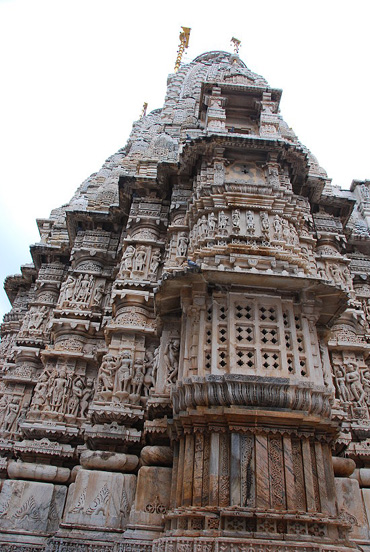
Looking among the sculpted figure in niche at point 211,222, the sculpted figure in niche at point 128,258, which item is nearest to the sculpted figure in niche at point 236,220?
the sculpted figure in niche at point 211,222

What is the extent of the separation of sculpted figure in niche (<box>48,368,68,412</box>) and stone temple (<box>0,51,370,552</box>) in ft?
0.18

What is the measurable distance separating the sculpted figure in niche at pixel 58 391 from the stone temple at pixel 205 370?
56 millimetres

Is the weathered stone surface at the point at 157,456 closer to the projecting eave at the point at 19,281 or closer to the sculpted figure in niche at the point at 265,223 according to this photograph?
the sculpted figure in niche at the point at 265,223

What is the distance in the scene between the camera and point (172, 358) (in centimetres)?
955

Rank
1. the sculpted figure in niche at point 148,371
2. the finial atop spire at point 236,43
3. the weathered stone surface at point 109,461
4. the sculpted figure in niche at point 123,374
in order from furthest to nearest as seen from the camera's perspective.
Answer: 1. the finial atop spire at point 236,43
2. the sculpted figure in niche at point 148,371
3. the sculpted figure in niche at point 123,374
4. the weathered stone surface at point 109,461

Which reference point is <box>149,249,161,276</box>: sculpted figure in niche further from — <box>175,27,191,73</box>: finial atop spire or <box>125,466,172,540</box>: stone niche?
<box>175,27,191,73</box>: finial atop spire

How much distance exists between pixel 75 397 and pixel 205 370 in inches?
185

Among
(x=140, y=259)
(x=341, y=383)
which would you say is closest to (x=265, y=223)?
(x=140, y=259)

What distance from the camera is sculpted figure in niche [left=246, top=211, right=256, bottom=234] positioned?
34.4ft

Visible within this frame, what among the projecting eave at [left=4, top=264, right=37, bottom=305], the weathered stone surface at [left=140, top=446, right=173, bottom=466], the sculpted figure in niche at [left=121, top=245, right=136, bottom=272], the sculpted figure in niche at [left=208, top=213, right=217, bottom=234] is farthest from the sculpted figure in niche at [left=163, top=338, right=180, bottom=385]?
the projecting eave at [left=4, top=264, right=37, bottom=305]

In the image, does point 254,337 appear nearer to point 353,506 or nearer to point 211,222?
point 211,222

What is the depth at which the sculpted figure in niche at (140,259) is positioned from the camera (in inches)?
478

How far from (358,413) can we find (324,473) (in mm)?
3134

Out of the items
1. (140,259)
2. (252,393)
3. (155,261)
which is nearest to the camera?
(252,393)
